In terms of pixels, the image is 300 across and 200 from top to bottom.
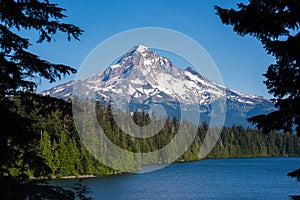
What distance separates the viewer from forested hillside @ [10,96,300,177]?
228 ft

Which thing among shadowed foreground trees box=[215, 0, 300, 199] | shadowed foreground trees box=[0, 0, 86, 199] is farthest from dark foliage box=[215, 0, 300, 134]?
shadowed foreground trees box=[0, 0, 86, 199]

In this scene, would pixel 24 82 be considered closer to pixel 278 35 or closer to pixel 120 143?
pixel 278 35

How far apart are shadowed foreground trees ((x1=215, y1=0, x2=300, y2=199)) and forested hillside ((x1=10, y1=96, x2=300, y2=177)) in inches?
130

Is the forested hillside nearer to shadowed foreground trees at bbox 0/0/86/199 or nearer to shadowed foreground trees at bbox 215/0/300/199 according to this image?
shadowed foreground trees at bbox 0/0/86/199

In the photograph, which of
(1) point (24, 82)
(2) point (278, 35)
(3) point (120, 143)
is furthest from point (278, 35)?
(3) point (120, 143)

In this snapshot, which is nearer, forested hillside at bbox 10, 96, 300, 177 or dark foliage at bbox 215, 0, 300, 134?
dark foliage at bbox 215, 0, 300, 134

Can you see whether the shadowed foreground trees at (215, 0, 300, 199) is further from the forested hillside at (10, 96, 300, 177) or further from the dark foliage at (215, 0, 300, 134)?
the forested hillside at (10, 96, 300, 177)

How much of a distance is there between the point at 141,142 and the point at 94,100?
82.4 feet

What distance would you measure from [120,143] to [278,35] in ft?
257

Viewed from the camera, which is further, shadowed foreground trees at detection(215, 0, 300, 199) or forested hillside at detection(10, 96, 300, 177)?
forested hillside at detection(10, 96, 300, 177)

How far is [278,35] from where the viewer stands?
7648mm

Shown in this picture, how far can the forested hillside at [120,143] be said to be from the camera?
228 ft

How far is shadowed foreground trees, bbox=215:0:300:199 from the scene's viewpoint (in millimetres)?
7264

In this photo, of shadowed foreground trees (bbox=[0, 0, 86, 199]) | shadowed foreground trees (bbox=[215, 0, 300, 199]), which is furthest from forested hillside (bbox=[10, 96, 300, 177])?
shadowed foreground trees (bbox=[215, 0, 300, 199])
